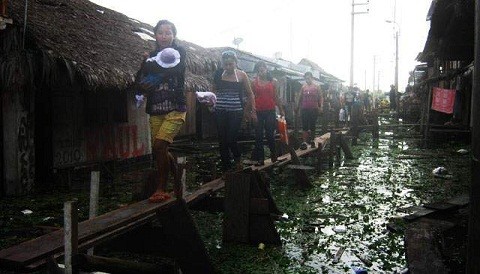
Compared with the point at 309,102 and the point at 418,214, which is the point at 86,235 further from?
the point at 309,102

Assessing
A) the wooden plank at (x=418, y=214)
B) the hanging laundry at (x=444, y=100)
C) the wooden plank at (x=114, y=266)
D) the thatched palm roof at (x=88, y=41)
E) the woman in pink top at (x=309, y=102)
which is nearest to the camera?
the wooden plank at (x=114, y=266)

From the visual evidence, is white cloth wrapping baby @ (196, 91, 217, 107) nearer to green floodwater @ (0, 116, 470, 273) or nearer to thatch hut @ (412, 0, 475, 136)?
green floodwater @ (0, 116, 470, 273)

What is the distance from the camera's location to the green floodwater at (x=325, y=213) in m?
4.09

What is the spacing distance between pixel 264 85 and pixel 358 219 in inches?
119

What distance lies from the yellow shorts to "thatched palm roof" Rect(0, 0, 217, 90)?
3.70 meters

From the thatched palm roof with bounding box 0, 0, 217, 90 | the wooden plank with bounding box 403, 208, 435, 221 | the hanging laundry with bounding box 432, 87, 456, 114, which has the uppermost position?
the thatched palm roof with bounding box 0, 0, 217, 90

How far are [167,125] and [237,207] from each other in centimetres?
127

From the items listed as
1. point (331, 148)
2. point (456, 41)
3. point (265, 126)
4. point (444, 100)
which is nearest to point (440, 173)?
point (331, 148)

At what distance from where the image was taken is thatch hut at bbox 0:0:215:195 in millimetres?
6973

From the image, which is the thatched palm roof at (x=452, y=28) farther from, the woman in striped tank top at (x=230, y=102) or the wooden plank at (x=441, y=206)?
the woman in striped tank top at (x=230, y=102)

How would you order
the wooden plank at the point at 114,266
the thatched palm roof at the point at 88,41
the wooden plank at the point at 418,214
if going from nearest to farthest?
the wooden plank at the point at 114,266 < the wooden plank at the point at 418,214 < the thatched palm roof at the point at 88,41

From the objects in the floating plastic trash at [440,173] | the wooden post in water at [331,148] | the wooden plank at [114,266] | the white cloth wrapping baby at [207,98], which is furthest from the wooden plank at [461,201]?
the wooden plank at [114,266]

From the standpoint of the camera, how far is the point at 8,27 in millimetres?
6887

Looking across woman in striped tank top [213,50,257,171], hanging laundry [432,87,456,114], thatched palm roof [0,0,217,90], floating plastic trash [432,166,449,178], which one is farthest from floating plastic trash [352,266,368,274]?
hanging laundry [432,87,456,114]
